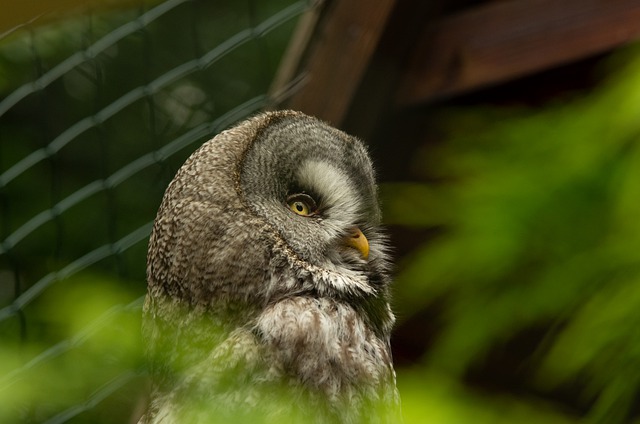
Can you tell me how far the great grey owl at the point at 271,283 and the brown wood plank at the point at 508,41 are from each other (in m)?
0.22

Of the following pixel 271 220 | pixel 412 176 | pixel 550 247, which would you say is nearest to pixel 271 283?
pixel 271 220

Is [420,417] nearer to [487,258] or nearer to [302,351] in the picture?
[487,258]

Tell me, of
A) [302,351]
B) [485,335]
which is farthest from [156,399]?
[485,335]

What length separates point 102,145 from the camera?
178 centimetres

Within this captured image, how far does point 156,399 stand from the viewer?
1.09 metres

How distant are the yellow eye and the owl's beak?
60mm

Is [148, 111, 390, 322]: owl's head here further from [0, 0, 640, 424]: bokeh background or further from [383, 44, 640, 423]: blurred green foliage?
[383, 44, 640, 423]: blurred green foliage

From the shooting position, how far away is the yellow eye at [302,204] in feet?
4.09

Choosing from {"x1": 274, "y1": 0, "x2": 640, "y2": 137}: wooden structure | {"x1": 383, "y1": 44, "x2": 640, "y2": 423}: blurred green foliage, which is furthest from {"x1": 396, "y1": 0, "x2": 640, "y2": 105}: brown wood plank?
{"x1": 383, "y1": 44, "x2": 640, "y2": 423}: blurred green foliage

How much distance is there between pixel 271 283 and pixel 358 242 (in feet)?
0.67

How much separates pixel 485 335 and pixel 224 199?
61 centimetres

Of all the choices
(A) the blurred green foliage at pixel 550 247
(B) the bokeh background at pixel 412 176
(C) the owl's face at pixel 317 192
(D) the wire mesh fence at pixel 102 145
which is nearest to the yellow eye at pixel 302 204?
(C) the owl's face at pixel 317 192

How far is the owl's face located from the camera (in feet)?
3.94

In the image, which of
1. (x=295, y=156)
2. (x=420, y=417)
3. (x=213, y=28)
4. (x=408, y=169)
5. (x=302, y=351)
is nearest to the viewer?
(x=420, y=417)
